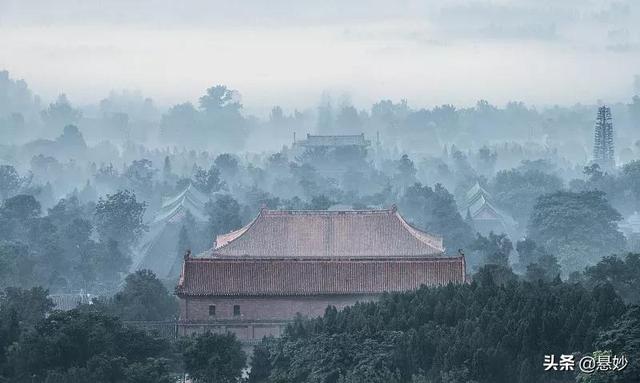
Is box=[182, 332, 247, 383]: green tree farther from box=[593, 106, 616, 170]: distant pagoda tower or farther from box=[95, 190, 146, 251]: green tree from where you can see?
box=[593, 106, 616, 170]: distant pagoda tower

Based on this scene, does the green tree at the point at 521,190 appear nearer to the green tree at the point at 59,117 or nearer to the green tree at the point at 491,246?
the green tree at the point at 491,246

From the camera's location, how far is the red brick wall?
155ft

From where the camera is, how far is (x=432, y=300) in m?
42.5

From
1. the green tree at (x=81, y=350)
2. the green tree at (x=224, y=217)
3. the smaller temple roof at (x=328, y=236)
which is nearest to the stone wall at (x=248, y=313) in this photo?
the smaller temple roof at (x=328, y=236)

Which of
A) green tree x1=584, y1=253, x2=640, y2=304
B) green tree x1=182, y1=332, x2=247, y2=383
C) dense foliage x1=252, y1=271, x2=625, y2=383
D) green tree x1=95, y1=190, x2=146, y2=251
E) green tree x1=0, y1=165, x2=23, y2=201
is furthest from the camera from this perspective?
green tree x1=0, y1=165, x2=23, y2=201

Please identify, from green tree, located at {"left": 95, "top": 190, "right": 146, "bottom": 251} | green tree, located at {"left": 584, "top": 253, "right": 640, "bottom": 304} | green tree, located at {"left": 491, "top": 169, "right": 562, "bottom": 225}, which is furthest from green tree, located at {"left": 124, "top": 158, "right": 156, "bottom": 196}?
green tree, located at {"left": 584, "top": 253, "right": 640, "bottom": 304}

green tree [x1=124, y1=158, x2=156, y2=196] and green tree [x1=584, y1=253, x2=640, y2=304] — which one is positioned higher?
green tree [x1=124, y1=158, x2=156, y2=196]

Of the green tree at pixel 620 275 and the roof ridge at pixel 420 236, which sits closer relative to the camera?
the green tree at pixel 620 275

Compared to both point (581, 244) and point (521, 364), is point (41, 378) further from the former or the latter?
point (581, 244)

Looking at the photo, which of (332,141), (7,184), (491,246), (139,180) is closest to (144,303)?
(491,246)

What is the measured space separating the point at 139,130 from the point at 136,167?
82108mm

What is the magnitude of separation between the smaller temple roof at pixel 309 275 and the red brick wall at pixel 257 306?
0.26m

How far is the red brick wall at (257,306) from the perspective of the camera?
47281 mm

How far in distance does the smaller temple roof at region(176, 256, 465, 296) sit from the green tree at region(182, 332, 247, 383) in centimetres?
702
